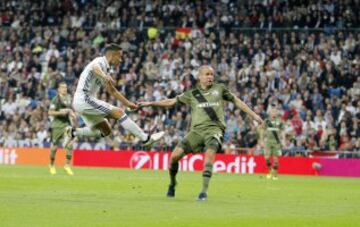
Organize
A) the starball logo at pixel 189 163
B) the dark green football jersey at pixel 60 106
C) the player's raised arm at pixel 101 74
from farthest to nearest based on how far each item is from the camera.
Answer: the starball logo at pixel 189 163 → the dark green football jersey at pixel 60 106 → the player's raised arm at pixel 101 74

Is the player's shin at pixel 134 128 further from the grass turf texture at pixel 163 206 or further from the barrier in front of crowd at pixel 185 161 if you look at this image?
the barrier in front of crowd at pixel 185 161

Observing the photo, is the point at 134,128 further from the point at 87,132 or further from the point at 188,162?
the point at 188,162

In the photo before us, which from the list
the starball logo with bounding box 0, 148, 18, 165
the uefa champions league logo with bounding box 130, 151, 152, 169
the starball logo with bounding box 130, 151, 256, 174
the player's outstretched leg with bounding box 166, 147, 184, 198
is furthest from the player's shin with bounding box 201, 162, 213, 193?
the starball logo with bounding box 0, 148, 18, 165

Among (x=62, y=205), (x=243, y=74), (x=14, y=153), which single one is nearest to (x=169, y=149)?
(x=243, y=74)

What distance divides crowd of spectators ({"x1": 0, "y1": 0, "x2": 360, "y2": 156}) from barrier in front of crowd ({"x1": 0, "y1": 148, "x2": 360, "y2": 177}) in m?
0.79

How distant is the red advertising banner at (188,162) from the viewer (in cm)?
3738

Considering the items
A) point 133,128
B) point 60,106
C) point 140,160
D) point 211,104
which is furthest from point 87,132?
point 140,160

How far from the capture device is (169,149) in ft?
131

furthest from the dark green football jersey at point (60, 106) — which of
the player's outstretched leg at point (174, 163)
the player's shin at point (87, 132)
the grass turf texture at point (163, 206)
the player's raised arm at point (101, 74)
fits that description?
the player's outstretched leg at point (174, 163)

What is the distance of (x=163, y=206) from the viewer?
52.4 feet

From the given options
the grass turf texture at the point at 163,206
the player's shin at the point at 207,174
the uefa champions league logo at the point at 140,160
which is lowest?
the grass turf texture at the point at 163,206

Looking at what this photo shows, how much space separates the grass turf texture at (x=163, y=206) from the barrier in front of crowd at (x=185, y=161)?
13.2 m

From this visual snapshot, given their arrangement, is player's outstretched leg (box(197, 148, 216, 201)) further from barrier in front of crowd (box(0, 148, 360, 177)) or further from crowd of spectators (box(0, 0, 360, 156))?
crowd of spectators (box(0, 0, 360, 156))

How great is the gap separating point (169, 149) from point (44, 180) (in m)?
15.8
